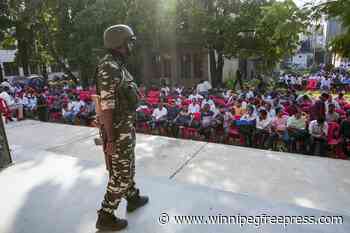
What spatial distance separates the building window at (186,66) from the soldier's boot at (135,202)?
50.4ft

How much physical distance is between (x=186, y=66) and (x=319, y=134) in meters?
13.3

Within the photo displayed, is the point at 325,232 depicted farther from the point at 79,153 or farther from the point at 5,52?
the point at 5,52

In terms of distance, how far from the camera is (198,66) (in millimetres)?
17438

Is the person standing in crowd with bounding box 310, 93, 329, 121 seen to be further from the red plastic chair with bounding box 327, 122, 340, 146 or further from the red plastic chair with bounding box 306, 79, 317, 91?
the red plastic chair with bounding box 306, 79, 317, 91

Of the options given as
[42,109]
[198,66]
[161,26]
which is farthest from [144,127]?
[198,66]

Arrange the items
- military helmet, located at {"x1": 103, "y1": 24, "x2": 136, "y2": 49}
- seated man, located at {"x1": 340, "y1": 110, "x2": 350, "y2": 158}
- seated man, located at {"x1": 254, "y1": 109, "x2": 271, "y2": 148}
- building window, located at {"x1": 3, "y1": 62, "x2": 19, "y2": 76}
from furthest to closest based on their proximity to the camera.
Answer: building window, located at {"x1": 3, "y1": 62, "x2": 19, "y2": 76}
seated man, located at {"x1": 254, "y1": 109, "x2": 271, "y2": 148}
seated man, located at {"x1": 340, "y1": 110, "x2": 350, "y2": 158}
military helmet, located at {"x1": 103, "y1": 24, "x2": 136, "y2": 49}

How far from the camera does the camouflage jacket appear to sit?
2072mm

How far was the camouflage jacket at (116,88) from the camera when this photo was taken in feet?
6.80

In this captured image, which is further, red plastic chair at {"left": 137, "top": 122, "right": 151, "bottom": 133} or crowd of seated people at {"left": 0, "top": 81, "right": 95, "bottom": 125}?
crowd of seated people at {"left": 0, "top": 81, "right": 95, "bottom": 125}

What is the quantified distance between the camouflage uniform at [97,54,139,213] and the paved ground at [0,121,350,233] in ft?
1.41

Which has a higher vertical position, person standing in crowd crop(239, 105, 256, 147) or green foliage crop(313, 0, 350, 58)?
green foliage crop(313, 0, 350, 58)

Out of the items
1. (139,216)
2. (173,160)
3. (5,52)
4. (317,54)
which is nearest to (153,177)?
(173,160)

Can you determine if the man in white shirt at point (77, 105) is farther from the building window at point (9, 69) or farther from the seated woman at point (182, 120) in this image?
the building window at point (9, 69)

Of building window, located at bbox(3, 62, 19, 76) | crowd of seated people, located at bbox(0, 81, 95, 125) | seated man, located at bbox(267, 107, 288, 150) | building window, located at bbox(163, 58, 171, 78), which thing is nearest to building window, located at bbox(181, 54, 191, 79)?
building window, located at bbox(163, 58, 171, 78)
